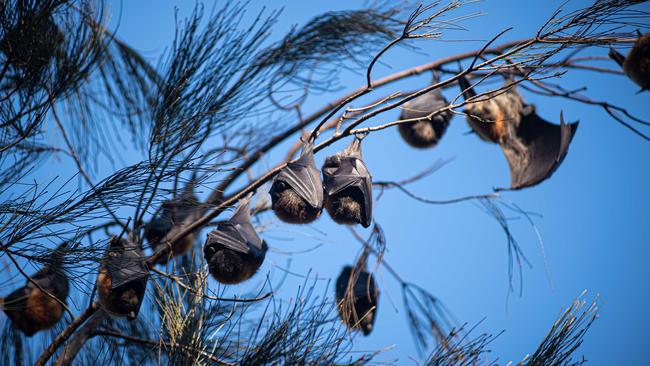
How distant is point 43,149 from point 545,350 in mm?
2077

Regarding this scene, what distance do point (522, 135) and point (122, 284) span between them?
6.66 feet

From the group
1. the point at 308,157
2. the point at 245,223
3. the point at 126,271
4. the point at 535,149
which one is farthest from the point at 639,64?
the point at 126,271

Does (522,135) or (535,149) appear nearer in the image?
(535,149)

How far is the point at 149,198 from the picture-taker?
5.91 ft

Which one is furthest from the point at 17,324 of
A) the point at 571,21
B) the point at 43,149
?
the point at 571,21

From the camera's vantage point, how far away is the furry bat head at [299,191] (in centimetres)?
212

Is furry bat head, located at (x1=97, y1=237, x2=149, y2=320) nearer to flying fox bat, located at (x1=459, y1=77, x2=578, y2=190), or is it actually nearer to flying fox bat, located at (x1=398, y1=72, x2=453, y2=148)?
flying fox bat, located at (x1=459, y1=77, x2=578, y2=190)

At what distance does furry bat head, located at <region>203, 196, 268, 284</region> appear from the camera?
7.20ft

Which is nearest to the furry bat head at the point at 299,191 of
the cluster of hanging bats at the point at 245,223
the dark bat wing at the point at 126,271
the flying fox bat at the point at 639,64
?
the cluster of hanging bats at the point at 245,223

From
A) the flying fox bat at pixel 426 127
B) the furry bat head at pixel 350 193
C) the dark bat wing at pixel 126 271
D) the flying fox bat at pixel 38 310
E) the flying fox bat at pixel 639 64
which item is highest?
the flying fox bat at pixel 426 127

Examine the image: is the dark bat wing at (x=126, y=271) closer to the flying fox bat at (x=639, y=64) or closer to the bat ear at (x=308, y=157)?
the bat ear at (x=308, y=157)

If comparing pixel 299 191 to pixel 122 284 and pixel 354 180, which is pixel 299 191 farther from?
pixel 122 284

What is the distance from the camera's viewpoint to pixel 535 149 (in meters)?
2.98

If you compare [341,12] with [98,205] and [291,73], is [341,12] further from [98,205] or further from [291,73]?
[98,205]
